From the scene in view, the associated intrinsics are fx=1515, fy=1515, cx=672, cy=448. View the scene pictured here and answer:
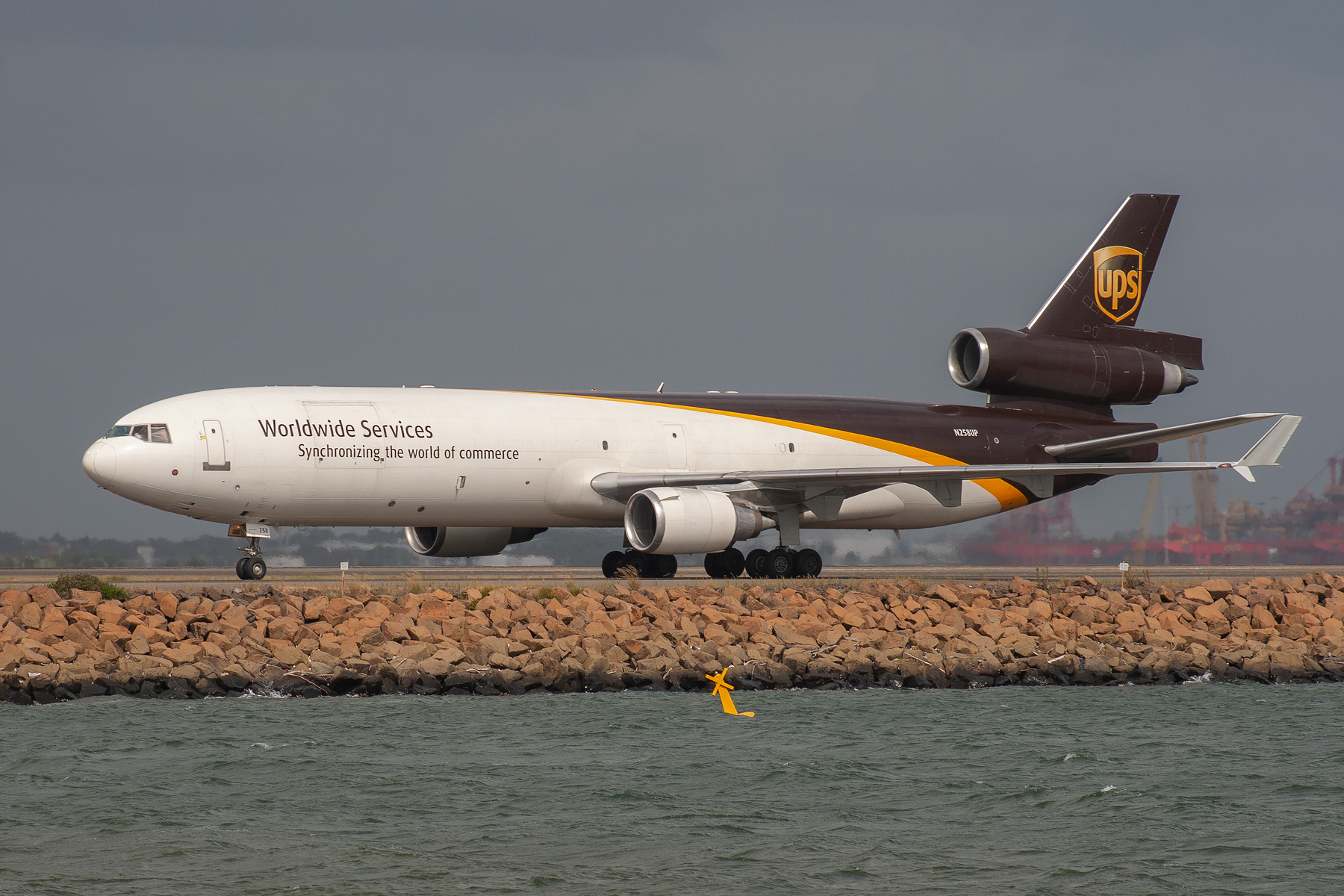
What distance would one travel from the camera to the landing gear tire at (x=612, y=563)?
32.1m

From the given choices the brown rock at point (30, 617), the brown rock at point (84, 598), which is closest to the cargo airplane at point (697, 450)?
the brown rock at point (84, 598)

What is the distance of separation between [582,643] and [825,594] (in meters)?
5.53

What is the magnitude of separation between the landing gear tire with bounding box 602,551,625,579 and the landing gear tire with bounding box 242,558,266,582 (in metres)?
7.44

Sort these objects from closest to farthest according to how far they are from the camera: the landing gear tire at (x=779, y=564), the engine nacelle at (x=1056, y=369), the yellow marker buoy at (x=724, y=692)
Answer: the yellow marker buoy at (x=724, y=692)
the landing gear tire at (x=779, y=564)
the engine nacelle at (x=1056, y=369)

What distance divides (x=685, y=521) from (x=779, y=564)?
372 cm

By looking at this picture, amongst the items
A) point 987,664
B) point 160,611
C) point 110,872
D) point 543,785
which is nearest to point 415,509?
point 160,611

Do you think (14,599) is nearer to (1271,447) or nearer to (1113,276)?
(1271,447)

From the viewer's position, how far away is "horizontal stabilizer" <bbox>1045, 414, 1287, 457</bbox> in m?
31.3

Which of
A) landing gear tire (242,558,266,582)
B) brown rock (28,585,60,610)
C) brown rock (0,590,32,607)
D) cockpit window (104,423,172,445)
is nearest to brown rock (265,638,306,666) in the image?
brown rock (28,585,60,610)

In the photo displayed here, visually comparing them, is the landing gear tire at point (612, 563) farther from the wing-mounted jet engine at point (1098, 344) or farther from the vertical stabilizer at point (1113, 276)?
the vertical stabilizer at point (1113, 276)

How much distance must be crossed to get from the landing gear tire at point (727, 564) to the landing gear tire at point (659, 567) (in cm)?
103

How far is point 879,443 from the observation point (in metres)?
33.5

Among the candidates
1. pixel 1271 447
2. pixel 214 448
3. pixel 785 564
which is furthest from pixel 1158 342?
pixel 214 448

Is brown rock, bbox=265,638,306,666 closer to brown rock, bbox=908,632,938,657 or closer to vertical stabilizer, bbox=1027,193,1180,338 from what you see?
brown rock, bbox=908,632,938,657
